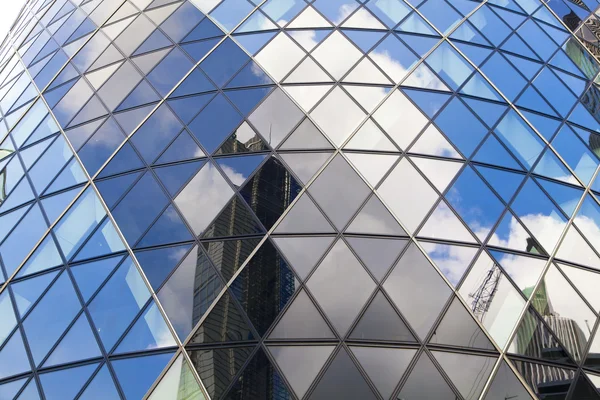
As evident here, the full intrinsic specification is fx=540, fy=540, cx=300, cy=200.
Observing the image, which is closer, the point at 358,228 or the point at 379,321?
the point at 379,321

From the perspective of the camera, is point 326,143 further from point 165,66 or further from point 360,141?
point 165,66

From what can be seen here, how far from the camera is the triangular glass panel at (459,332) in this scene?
13664 mm

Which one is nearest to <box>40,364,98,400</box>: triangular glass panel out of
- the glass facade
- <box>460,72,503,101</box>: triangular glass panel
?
the glass facade

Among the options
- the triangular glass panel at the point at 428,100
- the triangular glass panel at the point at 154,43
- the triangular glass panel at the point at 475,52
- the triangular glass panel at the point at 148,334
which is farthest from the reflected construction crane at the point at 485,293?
the triangular glass panel at the point at 154,43

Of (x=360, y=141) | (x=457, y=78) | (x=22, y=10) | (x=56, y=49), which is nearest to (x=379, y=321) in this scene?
(x=360, y=141)

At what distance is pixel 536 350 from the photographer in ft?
45.9

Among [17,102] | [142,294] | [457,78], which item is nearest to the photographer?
[142,294]

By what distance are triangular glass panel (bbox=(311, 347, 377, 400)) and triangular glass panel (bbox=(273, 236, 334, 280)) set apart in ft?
8.06

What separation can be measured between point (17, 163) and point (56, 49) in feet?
18.6

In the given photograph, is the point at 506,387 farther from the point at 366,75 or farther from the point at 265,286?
the point at 366,75

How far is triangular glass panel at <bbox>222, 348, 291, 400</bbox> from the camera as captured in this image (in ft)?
42.8

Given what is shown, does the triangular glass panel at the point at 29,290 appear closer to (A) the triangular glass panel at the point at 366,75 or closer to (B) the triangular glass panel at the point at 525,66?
(A) the triangular glass panel at the point at 366,75

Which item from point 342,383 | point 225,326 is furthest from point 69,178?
point 342,383

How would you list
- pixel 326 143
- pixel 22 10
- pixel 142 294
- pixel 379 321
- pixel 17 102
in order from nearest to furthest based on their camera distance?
pixel 379 321 < pixel 142 294 < pixel 326 143 < pixel 17 102 < pixel 22 10
